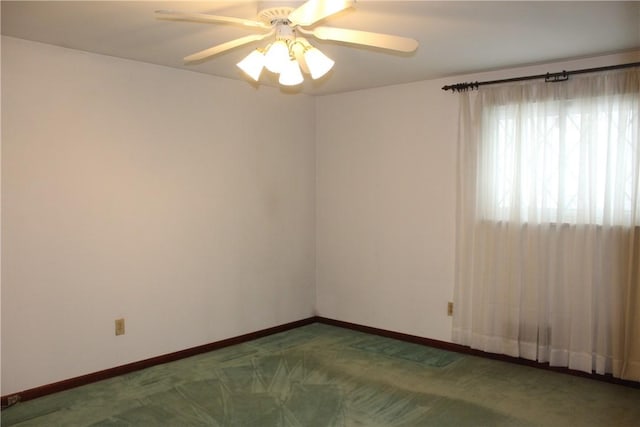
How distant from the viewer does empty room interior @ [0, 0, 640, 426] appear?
308cm

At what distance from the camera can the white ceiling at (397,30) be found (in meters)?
2.65

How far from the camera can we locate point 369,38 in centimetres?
238

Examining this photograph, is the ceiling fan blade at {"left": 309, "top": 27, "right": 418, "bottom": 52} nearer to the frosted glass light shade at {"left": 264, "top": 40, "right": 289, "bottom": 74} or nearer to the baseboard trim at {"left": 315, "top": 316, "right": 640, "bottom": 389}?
the frosted glass light shade at {"left": 264, "top": 40, "right": 289, "bottom": 74}

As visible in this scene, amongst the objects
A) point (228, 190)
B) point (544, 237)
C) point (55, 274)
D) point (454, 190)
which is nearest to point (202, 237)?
point (228, 190)

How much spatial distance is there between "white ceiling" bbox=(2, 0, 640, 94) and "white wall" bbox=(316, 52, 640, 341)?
23.7 inches

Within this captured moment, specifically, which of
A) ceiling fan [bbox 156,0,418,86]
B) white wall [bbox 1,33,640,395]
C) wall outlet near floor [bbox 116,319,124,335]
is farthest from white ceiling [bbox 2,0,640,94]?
wall outlet near floor [bbox 116,319,124,335]

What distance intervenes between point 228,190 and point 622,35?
317cm

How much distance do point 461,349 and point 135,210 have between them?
2932 millimetres

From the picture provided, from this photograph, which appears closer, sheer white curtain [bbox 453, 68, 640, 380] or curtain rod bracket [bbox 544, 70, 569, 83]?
sheer white curtain [bbox 453, 68, 640, 380]

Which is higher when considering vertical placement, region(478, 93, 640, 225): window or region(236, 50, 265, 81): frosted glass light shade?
region(236, 50, 265, 81): frosted glass light shade

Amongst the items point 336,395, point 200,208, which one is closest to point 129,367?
point 200,208

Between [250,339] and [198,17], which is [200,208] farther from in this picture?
[198,17]

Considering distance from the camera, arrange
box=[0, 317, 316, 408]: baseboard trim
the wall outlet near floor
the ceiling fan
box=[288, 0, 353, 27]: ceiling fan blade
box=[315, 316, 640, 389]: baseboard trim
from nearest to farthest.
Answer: box=[288, 0, 353, 27]: ceiling fan blade < the ceiling fan < box=[0, 317, 316, 408]: baseboard trim < box=[315, 316, 640, 389]: baseboard trim < the wall outlet near floor

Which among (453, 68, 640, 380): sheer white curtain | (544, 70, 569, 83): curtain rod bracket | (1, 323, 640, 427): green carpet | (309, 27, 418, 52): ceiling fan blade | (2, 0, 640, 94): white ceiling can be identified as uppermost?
(2, 0, 640, 94): white ceiling
